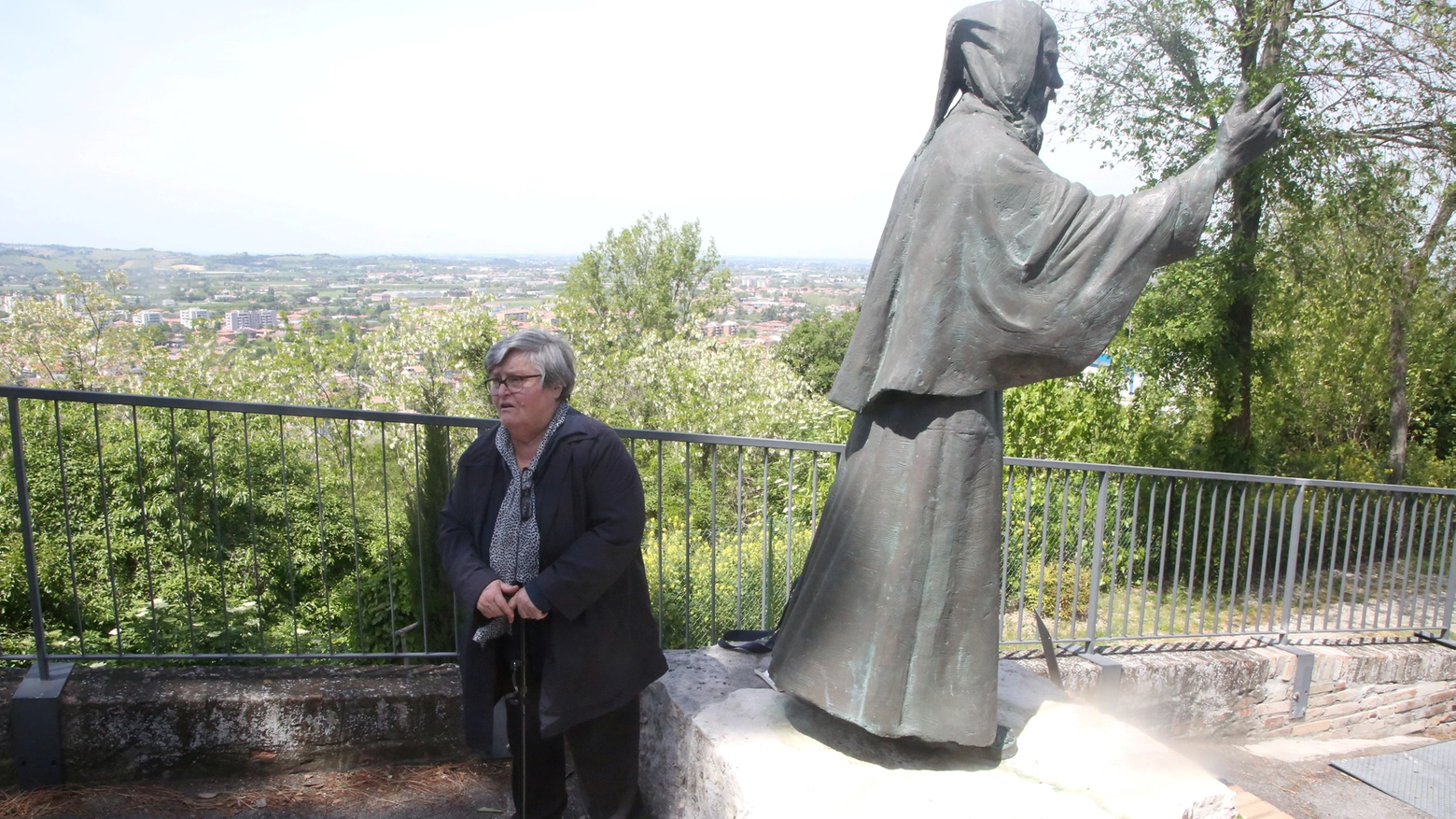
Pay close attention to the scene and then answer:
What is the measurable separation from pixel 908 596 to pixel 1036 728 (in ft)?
2.44

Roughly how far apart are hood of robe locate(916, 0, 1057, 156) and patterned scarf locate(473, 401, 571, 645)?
1.42 metres

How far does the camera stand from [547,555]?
2.60 metres

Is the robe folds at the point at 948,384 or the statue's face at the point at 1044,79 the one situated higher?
the statue's face at the point at 1044,79

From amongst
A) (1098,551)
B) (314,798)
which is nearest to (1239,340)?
(1098,551)

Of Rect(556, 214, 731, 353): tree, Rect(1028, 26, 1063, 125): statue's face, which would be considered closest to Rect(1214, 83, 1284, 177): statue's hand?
Rect(1028, 26, 1063, 125): statue's face

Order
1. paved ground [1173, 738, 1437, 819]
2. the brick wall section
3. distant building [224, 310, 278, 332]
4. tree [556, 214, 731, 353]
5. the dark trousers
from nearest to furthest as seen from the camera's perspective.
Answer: the dark trousers < paved ground [1173, 738, 1437, 819] < the brick wall section < distant building [224, 310, 278, 332] < tree [556, 214, 731, 353]

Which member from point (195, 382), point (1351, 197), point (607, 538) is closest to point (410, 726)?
point (607, 538)

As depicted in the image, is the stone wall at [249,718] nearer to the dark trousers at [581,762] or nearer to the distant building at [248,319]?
the dark trousers at [581,762]

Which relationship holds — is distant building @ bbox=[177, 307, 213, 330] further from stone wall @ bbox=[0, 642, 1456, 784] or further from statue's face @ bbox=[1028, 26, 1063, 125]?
statue's face @ bbox=[1028, 26, 1063, 125]

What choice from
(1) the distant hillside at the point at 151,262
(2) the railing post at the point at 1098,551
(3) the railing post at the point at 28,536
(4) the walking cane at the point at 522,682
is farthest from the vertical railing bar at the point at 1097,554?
(1) the distant hillside at the point at 151,262

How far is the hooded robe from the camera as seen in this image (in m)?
2.11

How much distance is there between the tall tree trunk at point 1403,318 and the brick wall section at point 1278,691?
5544 mm

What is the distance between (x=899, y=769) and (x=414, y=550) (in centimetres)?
241

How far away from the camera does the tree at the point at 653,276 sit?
44188 mm
